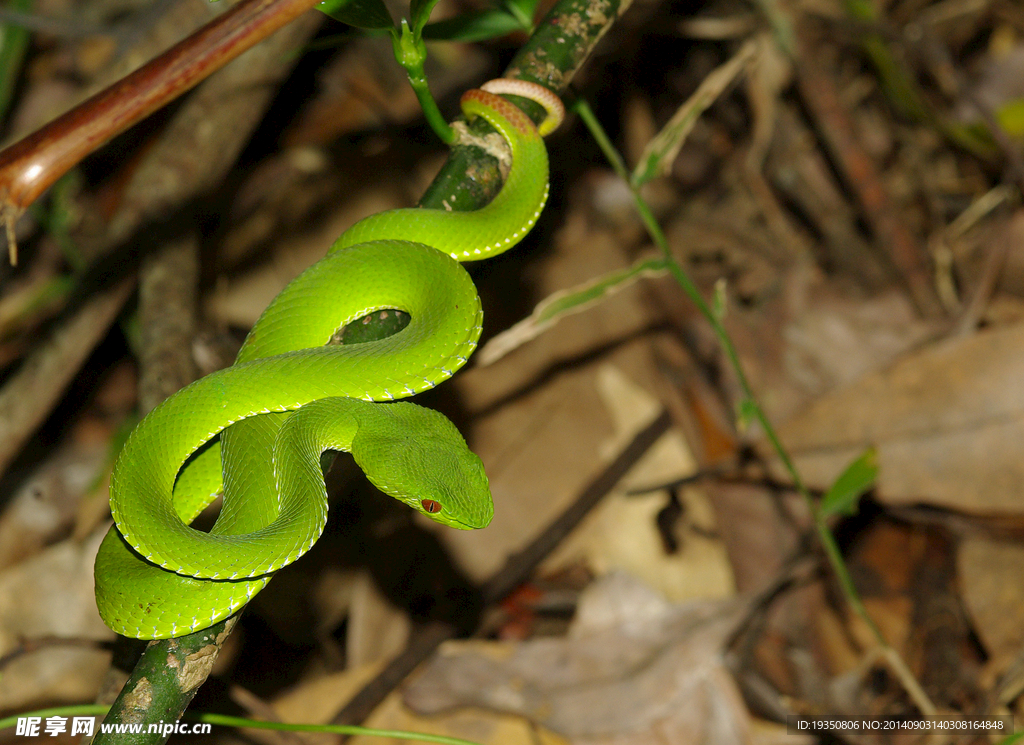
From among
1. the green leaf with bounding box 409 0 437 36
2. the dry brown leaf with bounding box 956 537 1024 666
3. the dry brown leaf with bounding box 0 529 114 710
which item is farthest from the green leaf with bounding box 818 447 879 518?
the dry brown leaf with bounding box 0 529 114 710

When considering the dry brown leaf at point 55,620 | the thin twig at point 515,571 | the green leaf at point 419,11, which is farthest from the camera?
the thin twig at point 515,571

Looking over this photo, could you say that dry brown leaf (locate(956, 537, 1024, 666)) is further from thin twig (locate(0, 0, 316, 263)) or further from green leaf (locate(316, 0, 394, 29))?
thin twig (locate(0, 0, 316, 263))

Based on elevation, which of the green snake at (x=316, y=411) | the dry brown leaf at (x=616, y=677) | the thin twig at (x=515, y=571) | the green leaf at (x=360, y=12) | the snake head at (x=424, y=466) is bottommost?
the dry brown leaf at (x=616, y=677)

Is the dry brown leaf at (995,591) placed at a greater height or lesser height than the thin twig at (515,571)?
lesser

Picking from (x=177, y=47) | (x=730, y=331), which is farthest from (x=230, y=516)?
(x=730, y=331)

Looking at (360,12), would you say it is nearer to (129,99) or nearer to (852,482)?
(129,99)

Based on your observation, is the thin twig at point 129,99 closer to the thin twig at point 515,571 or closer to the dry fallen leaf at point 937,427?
the thin twig at point 515,571

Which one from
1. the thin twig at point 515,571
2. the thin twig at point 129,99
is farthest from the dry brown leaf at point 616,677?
the thin twig at point 129,99
